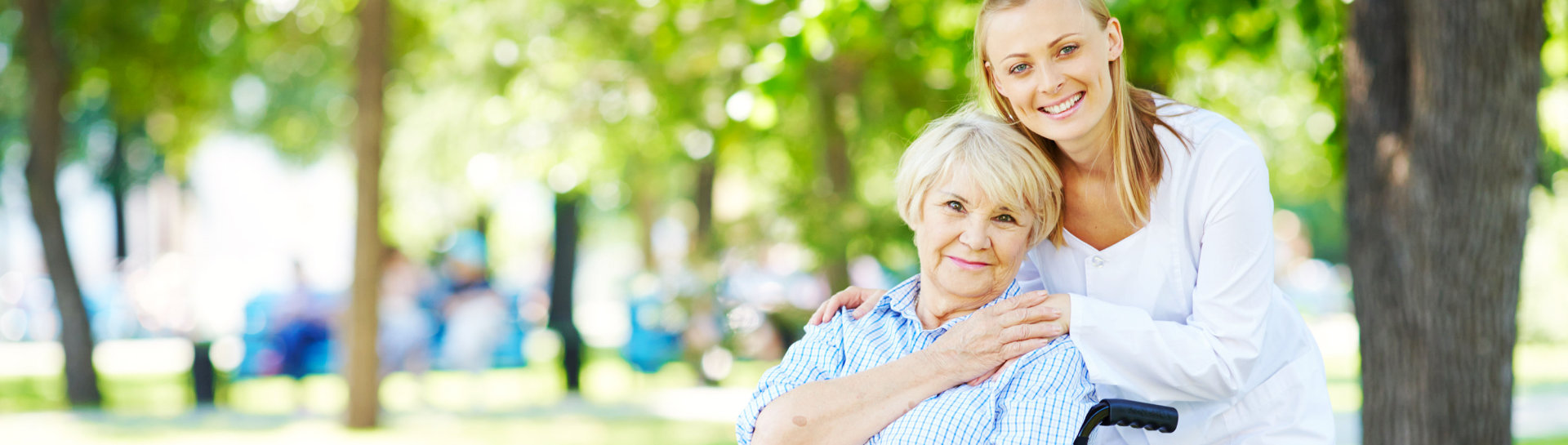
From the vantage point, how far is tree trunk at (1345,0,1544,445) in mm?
4820

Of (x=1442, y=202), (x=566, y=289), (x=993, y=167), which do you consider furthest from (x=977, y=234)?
(x=566, y=289)

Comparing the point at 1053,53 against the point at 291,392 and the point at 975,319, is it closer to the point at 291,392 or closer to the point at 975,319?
the point at 975,319

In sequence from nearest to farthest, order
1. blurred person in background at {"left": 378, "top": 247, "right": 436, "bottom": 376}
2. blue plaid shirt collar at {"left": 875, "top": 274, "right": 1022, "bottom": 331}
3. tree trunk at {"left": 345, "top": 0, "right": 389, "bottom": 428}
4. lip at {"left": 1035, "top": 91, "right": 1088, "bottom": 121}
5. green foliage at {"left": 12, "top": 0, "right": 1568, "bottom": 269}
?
lip at {"left": 1035, "top": 91, "right": 1088, "bottom": 121} < blue plaid shirt collar at {"left": 875, "top": 274, "right": 1022, "bottom": 331} < green foliage at {"left": 12, "top": 0, "right": 1568, "bottom": 269} < tree trunk at {"left": 345, "top": 0, "right": 389, "bottom": 428} < blurred person in background at {"left": 378, "top": 247, "right": 436, "bottom": 376}

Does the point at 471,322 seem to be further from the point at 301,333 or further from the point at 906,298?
the point at 906,298

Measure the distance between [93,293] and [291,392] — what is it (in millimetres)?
15957

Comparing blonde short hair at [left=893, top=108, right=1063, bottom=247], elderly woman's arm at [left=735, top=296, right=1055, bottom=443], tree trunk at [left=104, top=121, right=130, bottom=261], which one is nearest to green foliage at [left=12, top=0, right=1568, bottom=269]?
blonde short hair at [left=893, top=108, right=1063, bottom=247]

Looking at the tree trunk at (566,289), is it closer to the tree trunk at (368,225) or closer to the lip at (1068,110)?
the tree trunk at (368,225)

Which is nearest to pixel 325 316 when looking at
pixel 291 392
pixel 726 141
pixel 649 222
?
pixel 291 392

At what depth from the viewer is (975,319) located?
2.68 metres

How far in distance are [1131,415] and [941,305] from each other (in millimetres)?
540

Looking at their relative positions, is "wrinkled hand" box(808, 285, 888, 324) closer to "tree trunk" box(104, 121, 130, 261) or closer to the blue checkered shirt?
the blue checkered shirt

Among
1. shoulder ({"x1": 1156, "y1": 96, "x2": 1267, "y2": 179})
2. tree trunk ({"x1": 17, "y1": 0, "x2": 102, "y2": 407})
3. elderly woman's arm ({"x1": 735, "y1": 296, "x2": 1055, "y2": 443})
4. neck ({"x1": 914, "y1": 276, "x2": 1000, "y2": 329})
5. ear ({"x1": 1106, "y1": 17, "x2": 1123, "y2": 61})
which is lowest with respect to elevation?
elderly woman's arm ({"x1": 735, "y1": 296, "x2": 1055, "y2": 443})

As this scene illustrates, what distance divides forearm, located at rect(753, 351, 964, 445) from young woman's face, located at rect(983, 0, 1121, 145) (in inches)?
20.8

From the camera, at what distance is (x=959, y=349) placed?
2.65 m
